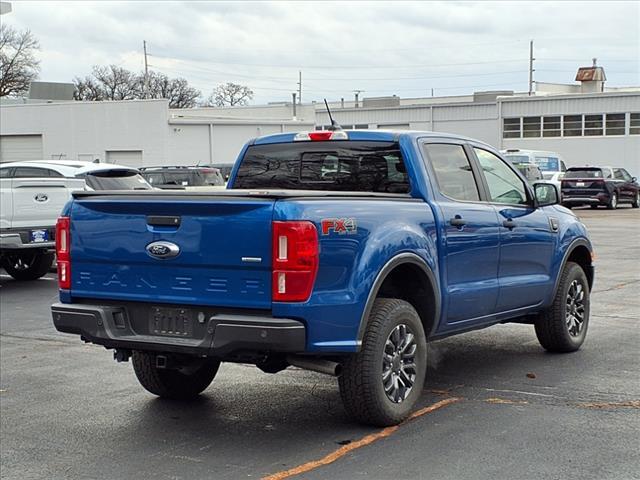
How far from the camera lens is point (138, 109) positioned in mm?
46906

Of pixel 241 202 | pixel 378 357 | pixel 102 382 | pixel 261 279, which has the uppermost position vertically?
pixel 241 202

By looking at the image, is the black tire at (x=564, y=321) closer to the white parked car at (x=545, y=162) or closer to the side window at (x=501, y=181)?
the side window at (x=501, y=181)

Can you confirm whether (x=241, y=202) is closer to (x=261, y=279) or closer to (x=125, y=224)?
(x=261, y=279)

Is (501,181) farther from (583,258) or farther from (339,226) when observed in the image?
(339,226)

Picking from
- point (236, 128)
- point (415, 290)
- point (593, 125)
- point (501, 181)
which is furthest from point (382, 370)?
point (236, 128)

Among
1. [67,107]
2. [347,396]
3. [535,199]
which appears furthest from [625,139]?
[347,396]

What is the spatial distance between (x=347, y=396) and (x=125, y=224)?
179cm

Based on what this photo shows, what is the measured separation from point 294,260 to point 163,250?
36.0 inches

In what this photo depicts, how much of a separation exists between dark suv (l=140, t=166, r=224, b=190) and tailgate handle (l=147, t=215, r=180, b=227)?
20055 mm

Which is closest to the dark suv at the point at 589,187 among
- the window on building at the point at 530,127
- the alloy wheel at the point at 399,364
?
the window on building at the point at 530,127

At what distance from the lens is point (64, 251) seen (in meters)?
6.19

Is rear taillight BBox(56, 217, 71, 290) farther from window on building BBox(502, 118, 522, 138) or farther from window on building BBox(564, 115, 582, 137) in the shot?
window on building BBox(502, 118, 522, 138)

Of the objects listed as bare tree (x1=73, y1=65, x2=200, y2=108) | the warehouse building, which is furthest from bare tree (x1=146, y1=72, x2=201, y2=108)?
the warehouse building

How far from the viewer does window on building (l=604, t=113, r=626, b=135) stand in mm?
46281
